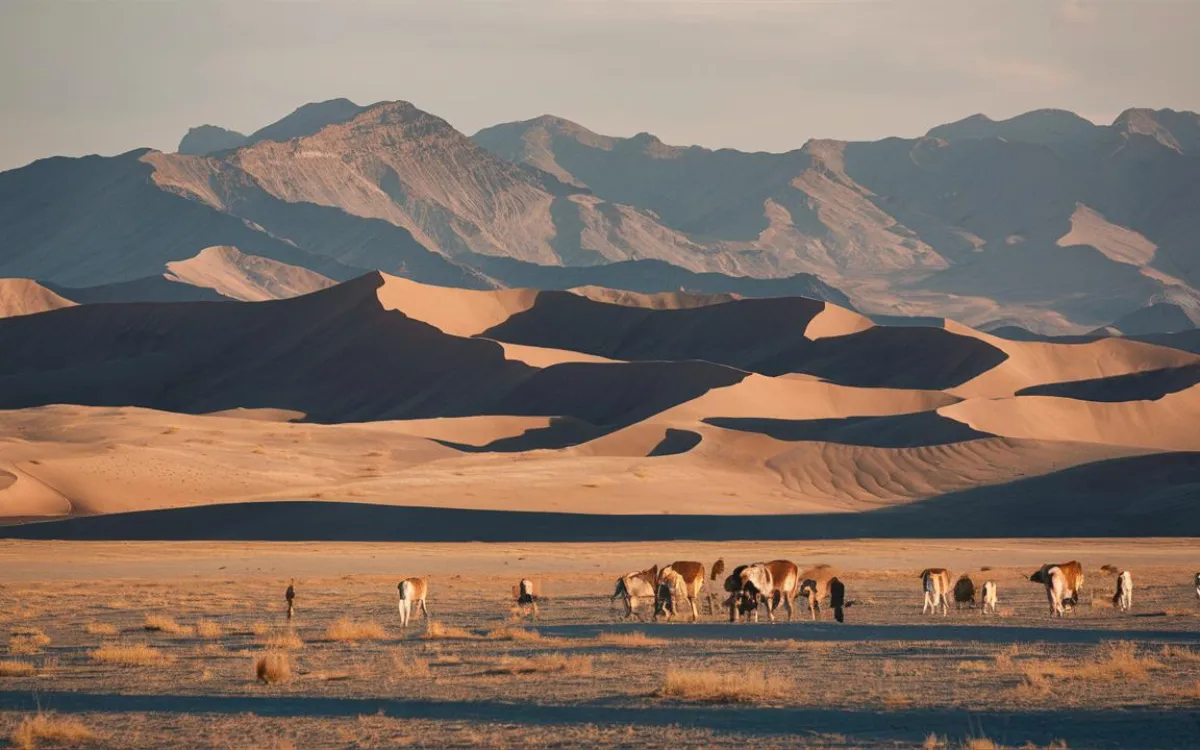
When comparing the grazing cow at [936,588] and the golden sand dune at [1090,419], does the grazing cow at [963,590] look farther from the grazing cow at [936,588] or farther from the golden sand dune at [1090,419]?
the golden sand dune at [1090,419]

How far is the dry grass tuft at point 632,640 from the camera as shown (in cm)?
2183

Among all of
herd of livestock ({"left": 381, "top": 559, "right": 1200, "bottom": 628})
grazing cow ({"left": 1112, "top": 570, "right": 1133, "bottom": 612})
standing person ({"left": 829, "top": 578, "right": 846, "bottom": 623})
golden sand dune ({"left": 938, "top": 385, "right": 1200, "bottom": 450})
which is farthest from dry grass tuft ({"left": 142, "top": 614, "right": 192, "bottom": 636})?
golden sand dune ({"left": 938, "top": 385, "right": 1200, "bottom": 450})

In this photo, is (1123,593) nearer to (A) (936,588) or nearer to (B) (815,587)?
(A) (936,588)

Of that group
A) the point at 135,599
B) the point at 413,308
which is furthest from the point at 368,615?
the point at 413,308

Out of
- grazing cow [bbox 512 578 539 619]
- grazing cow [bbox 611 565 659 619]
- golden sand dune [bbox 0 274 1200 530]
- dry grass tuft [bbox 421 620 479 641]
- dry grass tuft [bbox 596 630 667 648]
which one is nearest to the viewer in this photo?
dry grass tuft [bbox 596 630 667 648]

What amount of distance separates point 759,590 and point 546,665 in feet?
21.3

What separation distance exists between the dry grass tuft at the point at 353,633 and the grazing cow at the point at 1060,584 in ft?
34.7

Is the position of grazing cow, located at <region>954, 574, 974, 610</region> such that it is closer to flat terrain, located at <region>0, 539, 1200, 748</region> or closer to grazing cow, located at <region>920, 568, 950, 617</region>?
grazing cow, located at <region>920, 568, 950, 617</region>

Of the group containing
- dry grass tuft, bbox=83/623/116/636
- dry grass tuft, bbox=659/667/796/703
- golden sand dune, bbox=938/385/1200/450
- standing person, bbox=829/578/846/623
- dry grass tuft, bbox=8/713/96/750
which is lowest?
→ dry grass tuft, bbox=8/713/96/750

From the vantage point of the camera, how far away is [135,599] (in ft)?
105

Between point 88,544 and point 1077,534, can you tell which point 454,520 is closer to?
point 88,544

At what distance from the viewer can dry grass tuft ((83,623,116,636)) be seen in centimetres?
2461

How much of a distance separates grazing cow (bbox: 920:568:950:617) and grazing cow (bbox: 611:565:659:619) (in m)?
4.44

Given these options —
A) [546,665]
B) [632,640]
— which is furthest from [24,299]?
[546,665]
